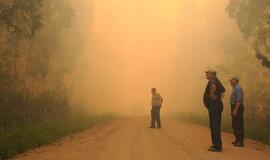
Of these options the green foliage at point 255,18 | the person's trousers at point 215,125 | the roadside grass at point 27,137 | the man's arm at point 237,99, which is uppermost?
the green foliage at point 255,18

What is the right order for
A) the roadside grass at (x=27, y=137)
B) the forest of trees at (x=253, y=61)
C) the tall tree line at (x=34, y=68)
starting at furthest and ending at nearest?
the tall tree line at (x=34, y=68), the forest of trees at (x=253, y=61), the roadside grass at (x=27, y=137)

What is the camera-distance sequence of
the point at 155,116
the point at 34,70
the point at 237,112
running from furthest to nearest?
the point at 34,70 < the point at 155,116 < the point at 237,112

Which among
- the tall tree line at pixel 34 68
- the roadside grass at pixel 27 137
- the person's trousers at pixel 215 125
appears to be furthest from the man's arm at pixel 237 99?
the tall tree line at pixel 34 68

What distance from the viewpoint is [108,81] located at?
68500 mm

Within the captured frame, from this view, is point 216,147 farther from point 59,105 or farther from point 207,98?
point 59,105

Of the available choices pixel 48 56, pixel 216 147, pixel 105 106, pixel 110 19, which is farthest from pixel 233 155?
pixel 110 19

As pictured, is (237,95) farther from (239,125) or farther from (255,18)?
(255,18)

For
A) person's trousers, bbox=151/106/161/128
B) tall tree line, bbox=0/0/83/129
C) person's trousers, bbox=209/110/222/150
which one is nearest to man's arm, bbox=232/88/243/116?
person's trousers, bbox=209/110/222/150

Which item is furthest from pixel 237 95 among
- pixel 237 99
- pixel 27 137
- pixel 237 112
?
pixel 27 137

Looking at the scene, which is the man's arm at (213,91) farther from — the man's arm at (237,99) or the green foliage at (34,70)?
the green foliage at (34,70)

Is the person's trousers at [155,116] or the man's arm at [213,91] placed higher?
the man's arm at [213,91]

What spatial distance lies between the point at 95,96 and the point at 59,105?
33.3 meters

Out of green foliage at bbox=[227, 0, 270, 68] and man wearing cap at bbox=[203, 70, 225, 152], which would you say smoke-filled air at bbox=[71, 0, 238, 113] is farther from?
man wearing cap at bbox=[203, 70, 225, 152]

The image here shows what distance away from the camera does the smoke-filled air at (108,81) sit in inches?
498
